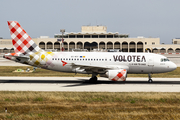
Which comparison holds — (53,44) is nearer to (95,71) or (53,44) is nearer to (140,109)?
(95,71)

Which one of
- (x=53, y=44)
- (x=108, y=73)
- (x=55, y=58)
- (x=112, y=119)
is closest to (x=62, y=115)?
(x=112, y=119)

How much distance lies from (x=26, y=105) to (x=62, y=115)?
417 centimetres

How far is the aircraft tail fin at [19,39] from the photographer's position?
1267 inches

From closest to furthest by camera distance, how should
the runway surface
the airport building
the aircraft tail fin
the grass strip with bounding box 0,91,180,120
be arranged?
the grass strip with bounding box 0,91,180,120 < the runway surface < the aircraft tail fin < the airport building

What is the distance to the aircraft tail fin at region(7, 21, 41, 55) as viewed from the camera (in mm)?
32188

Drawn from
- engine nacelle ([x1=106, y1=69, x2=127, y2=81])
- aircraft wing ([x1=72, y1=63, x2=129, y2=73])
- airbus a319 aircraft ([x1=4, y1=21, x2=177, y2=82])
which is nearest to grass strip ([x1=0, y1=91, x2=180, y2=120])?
engine nacelle ([x1=106, y1=69, x2=127, y2=81])

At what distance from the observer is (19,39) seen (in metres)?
32.3


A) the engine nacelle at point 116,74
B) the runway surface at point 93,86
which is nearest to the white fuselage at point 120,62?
the engine nacelle at point 116,74

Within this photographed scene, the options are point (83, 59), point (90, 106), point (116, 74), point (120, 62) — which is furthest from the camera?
point (83, 59)

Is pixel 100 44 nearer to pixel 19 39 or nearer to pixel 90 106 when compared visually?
pixel 19 39

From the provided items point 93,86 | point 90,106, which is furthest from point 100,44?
point 90,106

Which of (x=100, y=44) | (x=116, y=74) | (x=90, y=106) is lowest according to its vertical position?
(x=90, y=106)

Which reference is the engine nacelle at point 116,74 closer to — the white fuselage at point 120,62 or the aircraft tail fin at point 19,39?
the white fuselage at point 120,62

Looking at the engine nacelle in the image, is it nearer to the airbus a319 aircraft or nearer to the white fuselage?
the airbus a319 aircraft
